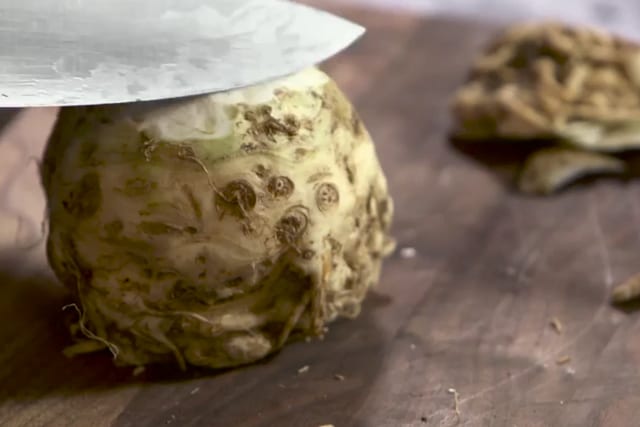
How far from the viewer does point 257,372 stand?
2.81 feet

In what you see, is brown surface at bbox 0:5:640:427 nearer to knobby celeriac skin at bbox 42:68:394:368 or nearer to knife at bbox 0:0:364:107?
knobby celeriac skin at bbox 42:68:394:368

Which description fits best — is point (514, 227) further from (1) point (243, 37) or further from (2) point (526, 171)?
(1) point (243, 37)

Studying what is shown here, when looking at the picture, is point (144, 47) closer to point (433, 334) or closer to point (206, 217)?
point (206, 217)

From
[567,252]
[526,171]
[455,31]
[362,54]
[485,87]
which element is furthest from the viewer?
[455,31]

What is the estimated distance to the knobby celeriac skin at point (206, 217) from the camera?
78cm

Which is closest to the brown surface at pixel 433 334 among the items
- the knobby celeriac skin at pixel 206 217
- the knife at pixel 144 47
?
the knobby celeriac skin at pixel 206 217

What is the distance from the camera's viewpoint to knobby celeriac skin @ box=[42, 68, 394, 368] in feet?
2.56

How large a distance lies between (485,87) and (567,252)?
0.41 metres

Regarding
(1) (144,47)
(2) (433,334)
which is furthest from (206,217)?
(2) (433,334)

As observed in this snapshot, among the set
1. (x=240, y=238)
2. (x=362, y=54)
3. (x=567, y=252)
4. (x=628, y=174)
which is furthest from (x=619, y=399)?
(x=362, y=54)

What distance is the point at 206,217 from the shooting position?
78cm

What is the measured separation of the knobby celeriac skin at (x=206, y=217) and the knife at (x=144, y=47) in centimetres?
3

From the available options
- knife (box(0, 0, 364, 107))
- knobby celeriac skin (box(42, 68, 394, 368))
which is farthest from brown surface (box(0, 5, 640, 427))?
knife (box(0, 0, 364, 107))

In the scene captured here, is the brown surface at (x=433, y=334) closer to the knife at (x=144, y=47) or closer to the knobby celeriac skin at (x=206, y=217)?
the knobby celeriac skin at (x=206, y=217)
